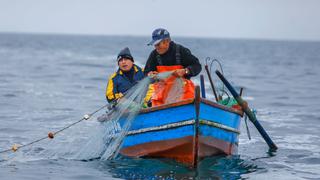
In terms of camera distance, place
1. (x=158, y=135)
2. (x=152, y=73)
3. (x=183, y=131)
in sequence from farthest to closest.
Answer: (x=158, y=135)
(x=152, y=73)
(x=183, y=131)

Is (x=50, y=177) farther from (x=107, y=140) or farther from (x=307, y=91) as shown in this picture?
(x=307, y=91)

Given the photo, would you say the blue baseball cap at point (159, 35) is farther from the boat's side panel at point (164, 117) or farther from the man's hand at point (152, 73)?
the boat's side panel at point (164, 117)

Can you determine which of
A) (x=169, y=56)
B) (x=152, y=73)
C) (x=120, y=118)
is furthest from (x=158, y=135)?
(x=169, y=56)

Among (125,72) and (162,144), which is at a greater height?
(125,72)

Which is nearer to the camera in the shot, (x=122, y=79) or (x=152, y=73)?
(x=152, y=73)

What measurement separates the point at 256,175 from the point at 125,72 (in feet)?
9.55

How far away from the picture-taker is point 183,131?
1097cm

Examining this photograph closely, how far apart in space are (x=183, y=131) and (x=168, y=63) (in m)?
1.22

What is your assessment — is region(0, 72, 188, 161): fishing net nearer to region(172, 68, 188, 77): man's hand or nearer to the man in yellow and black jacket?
region(172, 68, 188, 77): man's hand

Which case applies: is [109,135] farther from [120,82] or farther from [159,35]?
[159,35]

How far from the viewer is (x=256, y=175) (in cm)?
1166

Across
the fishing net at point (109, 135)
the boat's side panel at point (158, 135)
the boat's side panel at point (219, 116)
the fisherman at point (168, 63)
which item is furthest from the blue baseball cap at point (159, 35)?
the boat's side panel at point (158, 135)

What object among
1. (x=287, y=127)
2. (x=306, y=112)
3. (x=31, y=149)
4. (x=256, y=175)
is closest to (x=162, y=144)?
(x=256, y=175)

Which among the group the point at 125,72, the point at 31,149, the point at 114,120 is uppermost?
the point at 125,72
